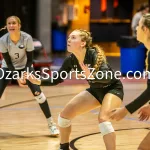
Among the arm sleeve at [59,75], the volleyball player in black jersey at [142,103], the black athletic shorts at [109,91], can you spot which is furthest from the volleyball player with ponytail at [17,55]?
the volleyball player in black jersey at [142,103]

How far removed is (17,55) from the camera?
704 cm

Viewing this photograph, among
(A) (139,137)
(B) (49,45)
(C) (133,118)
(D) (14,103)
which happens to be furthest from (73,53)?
(B) (49,45)

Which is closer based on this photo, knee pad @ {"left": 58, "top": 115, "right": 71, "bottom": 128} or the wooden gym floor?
knee pad @ {"left": 58, "top": 115, "right": 71, "bottom": 128}

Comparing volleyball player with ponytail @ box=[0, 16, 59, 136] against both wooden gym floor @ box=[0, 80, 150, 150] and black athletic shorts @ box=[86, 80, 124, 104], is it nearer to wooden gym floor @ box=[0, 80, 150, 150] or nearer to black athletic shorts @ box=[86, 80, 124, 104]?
wooden gym floor @ box=[0, 80, 150, 150]

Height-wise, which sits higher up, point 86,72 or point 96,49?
point 96,49

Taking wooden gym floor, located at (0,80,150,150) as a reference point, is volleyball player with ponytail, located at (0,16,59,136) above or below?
above

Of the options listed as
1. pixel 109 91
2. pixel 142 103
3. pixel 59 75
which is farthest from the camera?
pixel 59 75

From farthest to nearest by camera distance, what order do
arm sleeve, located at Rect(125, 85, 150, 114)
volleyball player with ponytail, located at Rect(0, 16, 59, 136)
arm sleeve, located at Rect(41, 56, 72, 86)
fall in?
volleyball player with ponytail, located at Rect(0, 16, 59, 136) → arm sleeve, located at Rect(41, 56, 72, 86) → arm sleeve, located at Rect(125, 85, 150, 114)

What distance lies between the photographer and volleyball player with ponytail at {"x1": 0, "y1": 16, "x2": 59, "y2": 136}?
685 centimetres

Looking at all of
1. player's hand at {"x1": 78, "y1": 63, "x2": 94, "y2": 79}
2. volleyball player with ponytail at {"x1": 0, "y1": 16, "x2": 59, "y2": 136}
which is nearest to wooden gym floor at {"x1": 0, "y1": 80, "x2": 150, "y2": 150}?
volleyball player with ponytail at {"x1": 0, "y1": 16, "x2": 59, "y2": 136}

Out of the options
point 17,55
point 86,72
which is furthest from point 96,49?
point 17,55

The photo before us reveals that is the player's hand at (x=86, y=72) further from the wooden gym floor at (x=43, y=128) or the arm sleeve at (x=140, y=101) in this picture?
the wooden gym floor at (x=43, y=128)

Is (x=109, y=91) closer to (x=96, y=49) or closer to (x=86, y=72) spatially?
(x=86, y=72)

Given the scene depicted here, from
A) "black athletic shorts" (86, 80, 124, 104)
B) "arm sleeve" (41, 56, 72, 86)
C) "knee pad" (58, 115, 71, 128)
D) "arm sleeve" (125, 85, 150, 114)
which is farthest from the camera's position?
"arm sleeve" (41, 56, 72, 86)
